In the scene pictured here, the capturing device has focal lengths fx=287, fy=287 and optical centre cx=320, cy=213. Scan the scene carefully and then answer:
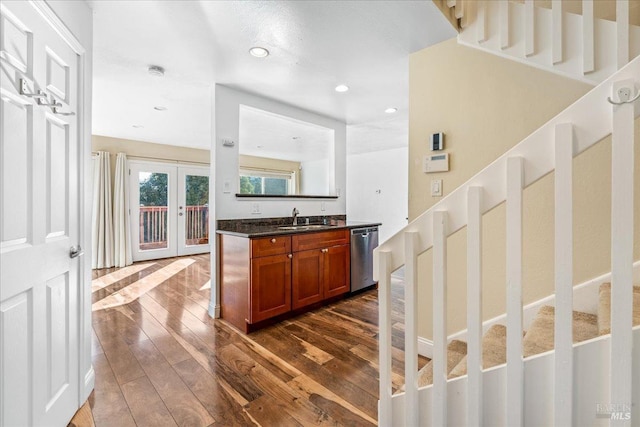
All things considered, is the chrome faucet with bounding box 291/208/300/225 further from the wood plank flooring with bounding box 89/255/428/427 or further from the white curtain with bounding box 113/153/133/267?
the white curtain with bounding box 113/153/133/267

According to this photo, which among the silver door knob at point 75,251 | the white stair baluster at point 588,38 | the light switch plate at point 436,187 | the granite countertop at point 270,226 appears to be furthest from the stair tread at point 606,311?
the silver door knob at point 75,251

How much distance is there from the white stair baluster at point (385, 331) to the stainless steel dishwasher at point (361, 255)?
2.21m

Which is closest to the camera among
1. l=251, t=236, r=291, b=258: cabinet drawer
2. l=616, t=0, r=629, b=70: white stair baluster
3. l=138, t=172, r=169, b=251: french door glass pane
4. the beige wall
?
l=616, t=0, r=629, b=70: white stair baluster

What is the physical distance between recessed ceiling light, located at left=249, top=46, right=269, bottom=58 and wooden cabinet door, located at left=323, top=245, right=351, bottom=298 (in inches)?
76.1

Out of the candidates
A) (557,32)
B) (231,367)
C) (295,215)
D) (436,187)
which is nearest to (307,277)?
(295,215)

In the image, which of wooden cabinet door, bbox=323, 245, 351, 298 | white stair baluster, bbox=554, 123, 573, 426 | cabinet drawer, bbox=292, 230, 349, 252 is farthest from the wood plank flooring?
white stair baluster, bbox=554, 123, 573, 426

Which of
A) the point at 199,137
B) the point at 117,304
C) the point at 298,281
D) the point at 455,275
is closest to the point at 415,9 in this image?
the point at 455,275

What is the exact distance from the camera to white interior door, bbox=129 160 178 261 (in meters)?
5.34

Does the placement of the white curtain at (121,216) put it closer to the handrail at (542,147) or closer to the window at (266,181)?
the window at (266,181)

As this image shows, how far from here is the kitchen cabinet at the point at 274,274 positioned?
2.50 meters

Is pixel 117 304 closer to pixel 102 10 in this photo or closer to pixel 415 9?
pixel 102 10

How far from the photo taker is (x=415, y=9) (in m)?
1.79

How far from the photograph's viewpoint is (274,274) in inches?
104

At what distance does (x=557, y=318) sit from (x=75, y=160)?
87.8 inches
